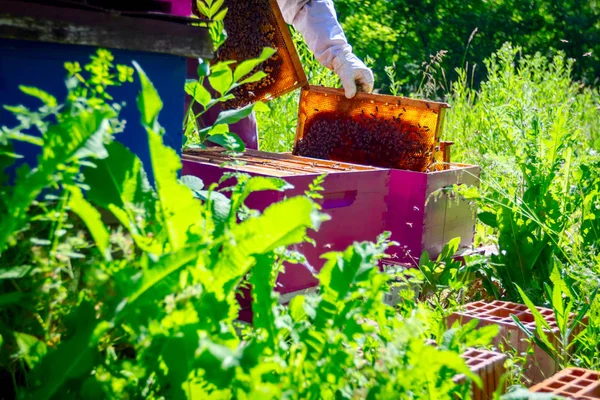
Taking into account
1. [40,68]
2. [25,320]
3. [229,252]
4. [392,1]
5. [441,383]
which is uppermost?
[392,1]

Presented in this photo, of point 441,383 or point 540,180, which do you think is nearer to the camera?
point 441,383

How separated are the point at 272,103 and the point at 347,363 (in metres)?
3.90

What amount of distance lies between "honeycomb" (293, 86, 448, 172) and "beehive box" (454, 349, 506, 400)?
60.3 inches

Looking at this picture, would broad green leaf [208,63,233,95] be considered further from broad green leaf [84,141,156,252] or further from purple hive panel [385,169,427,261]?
purple hive panel [385,169,427,261]

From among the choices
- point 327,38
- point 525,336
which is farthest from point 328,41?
point 525,336

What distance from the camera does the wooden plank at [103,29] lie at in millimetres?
1211

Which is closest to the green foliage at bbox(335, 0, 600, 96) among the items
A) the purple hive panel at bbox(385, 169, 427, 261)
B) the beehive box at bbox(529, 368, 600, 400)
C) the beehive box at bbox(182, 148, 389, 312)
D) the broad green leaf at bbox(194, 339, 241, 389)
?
the purple hive panel at bbox(385, 169, 427, 261)

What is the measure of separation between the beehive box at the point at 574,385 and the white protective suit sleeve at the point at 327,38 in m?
1.90

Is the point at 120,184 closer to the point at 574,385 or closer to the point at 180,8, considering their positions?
the point at 180,8

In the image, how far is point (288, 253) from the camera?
1398mm

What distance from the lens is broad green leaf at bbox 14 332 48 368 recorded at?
106 centimetres

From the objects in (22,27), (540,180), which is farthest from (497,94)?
(22,27)

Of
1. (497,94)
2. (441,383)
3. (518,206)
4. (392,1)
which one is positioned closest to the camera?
(441,383)

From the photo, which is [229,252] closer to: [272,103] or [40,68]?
[40,68]
